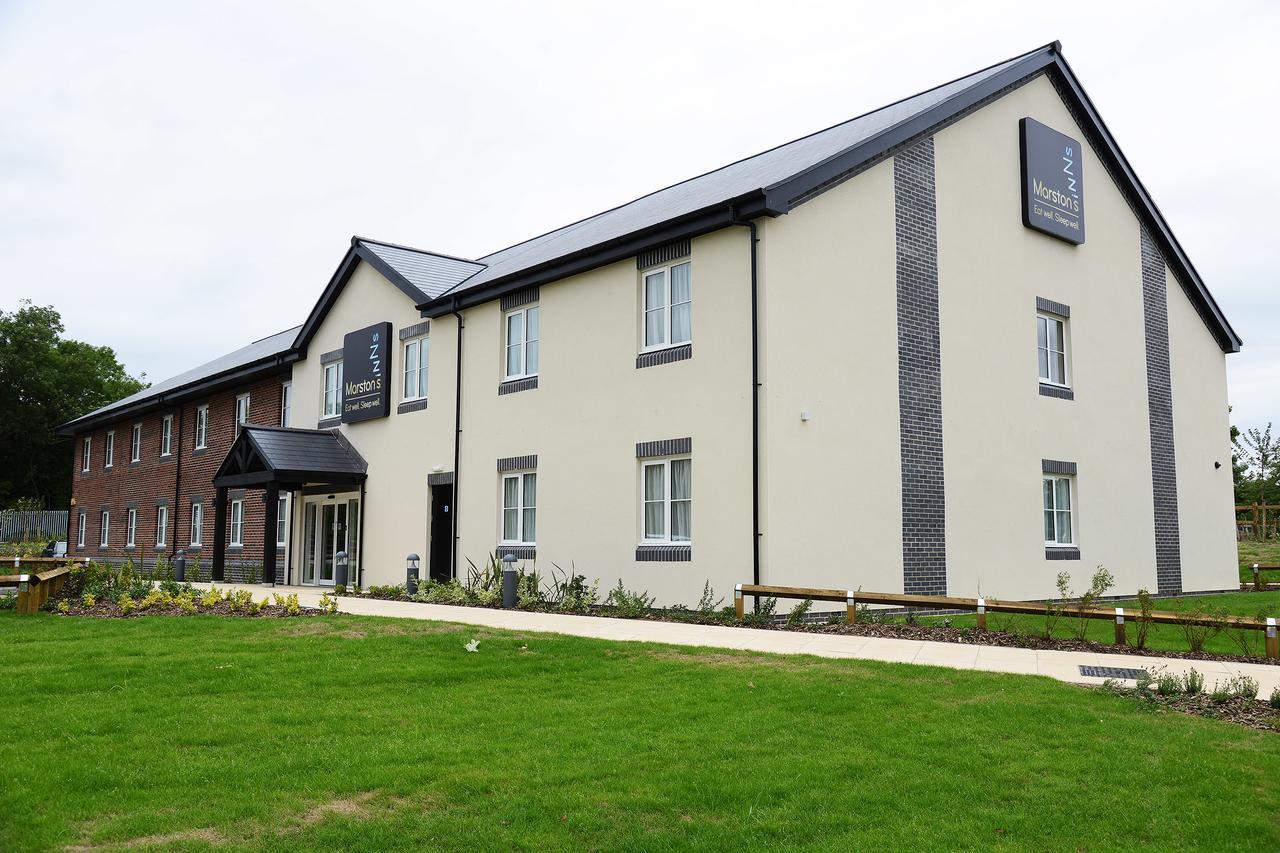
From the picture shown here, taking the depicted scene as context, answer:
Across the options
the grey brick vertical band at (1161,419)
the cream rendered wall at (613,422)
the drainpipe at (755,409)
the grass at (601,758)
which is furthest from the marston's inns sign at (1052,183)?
the grass at (601,758)

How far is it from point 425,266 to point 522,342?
5837 millimetres

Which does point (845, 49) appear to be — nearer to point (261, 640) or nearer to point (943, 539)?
point (943, 539)

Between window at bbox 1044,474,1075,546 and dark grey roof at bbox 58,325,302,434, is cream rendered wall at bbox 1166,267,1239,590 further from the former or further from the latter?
dark grey roof at bbox 58,325,302,434

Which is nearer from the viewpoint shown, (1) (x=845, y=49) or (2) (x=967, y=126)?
(1) (x=845, y=49)

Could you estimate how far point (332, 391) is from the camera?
1006 inches

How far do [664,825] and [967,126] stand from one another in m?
15.8

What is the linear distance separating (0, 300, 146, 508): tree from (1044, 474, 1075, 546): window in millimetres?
56492

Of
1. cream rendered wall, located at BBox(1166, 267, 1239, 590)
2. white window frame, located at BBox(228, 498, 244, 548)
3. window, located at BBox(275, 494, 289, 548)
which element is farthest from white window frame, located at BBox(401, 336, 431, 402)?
cream rendered wall, located at BBox(1166, 267, 1239, 590)

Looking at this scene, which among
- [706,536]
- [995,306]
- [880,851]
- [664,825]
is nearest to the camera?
[880,851]

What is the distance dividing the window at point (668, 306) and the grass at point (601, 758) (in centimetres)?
747

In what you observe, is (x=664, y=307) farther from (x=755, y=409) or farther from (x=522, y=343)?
(x=522, y=343)

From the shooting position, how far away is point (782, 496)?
14.8 m

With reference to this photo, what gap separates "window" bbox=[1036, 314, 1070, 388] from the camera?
19.6 meters

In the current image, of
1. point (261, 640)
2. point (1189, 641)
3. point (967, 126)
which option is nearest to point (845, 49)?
point (967, 126)
